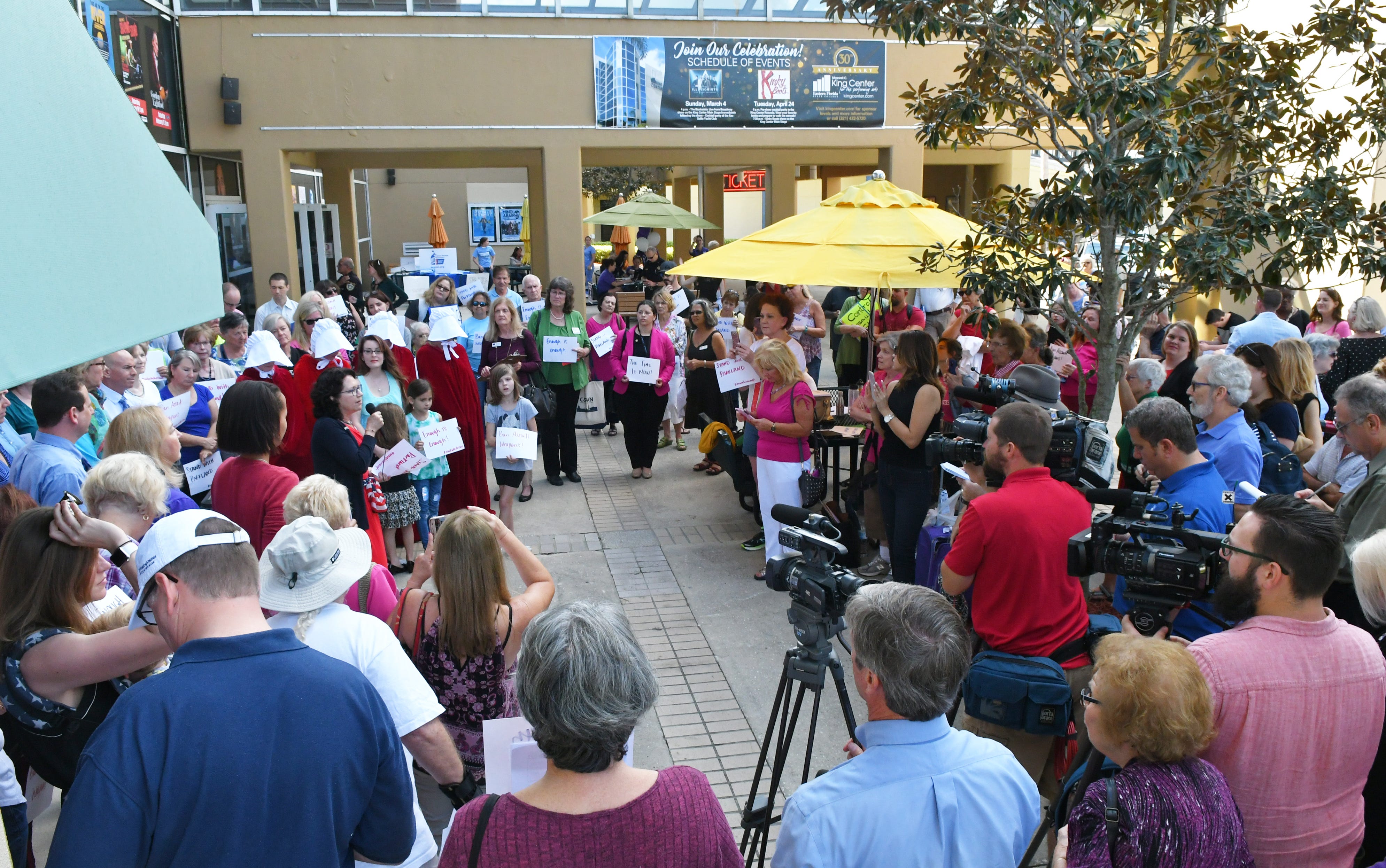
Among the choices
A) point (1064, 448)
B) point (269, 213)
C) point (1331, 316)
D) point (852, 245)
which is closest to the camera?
point (1064, 448)

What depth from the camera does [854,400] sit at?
21.1 ft

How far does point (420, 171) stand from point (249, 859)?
25289 millimetres

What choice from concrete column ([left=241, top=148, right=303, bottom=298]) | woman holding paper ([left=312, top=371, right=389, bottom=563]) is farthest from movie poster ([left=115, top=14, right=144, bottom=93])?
woman holding paper ([left=312, top=371, right=389, bottom=563])

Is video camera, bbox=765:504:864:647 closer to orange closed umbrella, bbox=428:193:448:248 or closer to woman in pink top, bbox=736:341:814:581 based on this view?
woman in pink top, bbox=736:341:814:581

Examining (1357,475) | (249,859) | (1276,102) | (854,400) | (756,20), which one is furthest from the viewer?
(756,20)

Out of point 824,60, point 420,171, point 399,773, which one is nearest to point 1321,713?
point 399,773

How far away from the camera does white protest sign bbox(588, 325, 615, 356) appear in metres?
9.61

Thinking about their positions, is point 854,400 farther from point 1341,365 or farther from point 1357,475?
point 1341,365

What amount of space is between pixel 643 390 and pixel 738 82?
6815 millimetres

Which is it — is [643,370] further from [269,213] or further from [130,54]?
[130,54]

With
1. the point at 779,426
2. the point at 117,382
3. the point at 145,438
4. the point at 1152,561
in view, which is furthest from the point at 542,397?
the point at 1152,561

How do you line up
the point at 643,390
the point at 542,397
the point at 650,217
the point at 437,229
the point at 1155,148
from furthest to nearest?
the point at 437,229 < the point at 650,217 < the point at 643,390 < the point at 542,397 < the point at 1155,148

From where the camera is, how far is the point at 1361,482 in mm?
3996

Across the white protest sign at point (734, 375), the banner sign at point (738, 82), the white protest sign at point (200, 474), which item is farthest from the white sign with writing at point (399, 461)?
the banner sign at point (738, 82)
